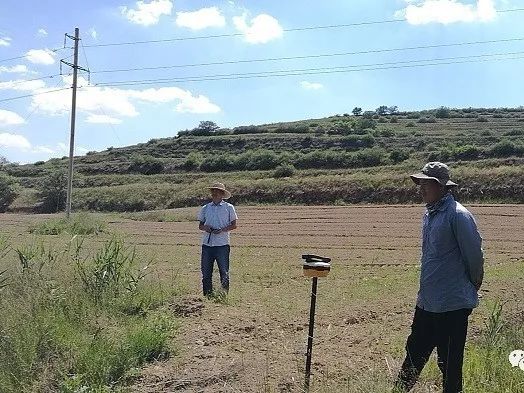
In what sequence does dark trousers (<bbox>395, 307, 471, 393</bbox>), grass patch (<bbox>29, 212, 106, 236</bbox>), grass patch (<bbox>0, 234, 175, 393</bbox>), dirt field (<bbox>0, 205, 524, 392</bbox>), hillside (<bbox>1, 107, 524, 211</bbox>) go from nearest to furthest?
dark trousers (<bbox>395, 307, 471, 393</bbox>)
dirt field (<bbox>0, 205, 524, 392</bbox>)
grass patch (<bbox>0, 234, 175, 393</bbox>)
grass patch (<bbox>29, 212, 106, 236</bbox>)
hillside (<bbox>1, 107, 524, 211</bbox>)

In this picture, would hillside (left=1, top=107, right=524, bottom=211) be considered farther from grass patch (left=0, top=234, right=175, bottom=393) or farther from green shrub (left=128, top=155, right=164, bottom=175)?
grass patch (left=0, top=234, right=175, bottom=393)

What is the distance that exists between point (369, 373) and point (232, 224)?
395 cm

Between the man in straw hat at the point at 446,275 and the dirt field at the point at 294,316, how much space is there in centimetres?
66

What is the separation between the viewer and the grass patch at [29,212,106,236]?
2513 cm

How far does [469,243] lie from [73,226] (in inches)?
914

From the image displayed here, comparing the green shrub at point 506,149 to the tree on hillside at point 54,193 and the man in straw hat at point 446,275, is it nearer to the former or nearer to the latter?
the tree on hillside at point 54,193

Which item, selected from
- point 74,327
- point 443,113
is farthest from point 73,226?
point 443,113

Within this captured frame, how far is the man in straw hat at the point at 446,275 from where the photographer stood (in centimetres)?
470

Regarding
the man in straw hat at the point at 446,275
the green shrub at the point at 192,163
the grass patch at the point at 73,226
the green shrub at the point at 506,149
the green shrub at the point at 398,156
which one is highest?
the green shrub at the point at 506,149

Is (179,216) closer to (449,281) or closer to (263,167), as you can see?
(263,167)

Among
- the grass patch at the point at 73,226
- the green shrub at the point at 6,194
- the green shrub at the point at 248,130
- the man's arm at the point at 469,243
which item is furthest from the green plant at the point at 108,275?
the green shrub at the point at 248,130

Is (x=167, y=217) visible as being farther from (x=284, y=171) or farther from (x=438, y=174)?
(x=438, y=174)

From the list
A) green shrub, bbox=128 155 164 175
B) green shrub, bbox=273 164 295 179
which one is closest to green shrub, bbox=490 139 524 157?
green shrub, bbox=273 164 295 179

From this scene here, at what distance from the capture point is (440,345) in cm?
496
